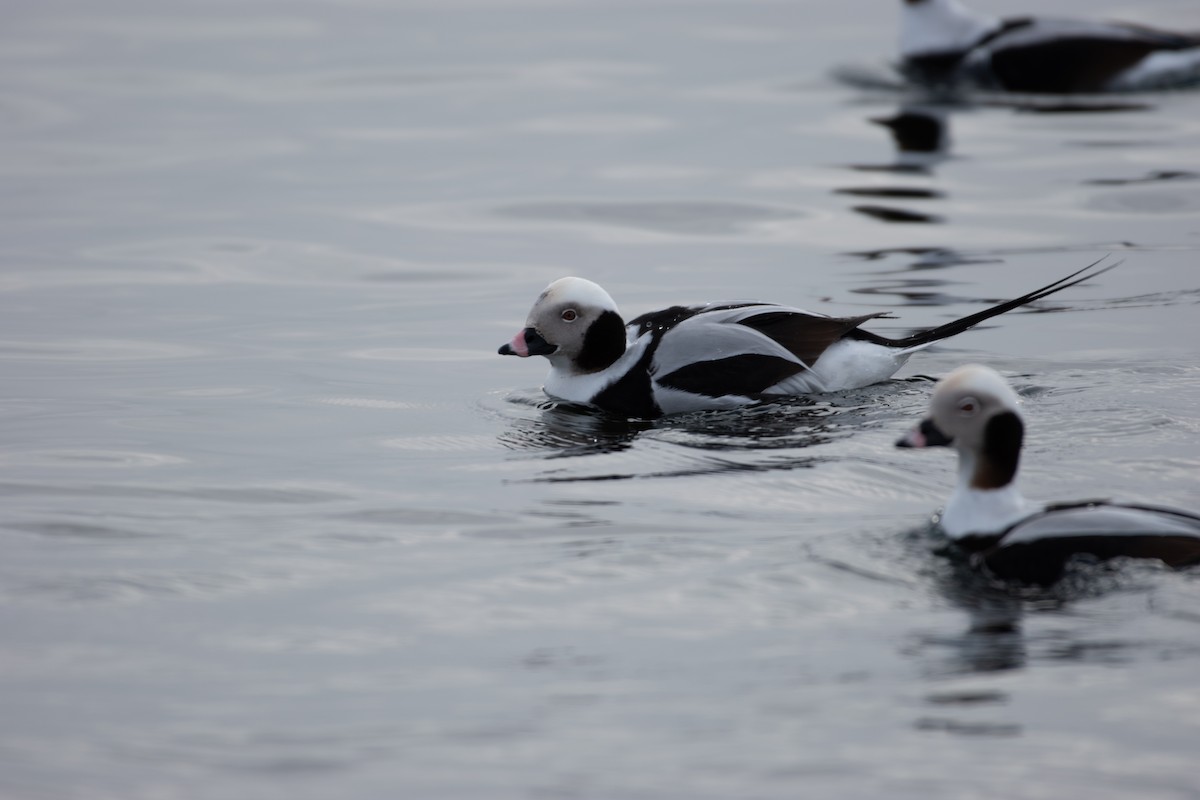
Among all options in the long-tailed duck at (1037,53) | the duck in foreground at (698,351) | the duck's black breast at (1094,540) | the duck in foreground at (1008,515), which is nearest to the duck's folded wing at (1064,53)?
the long-tailed duck at (1037,53)

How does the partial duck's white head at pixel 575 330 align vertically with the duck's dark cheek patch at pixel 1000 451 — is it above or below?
above

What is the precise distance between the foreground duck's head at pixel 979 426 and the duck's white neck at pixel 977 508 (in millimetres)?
14

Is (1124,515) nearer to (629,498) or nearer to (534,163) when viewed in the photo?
(629,498)

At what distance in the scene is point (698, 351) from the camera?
7.44 meters

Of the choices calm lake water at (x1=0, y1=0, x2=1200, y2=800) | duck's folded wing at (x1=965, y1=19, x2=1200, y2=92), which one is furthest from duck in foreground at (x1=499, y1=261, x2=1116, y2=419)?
duck's folded wing at (x1=965, y1=19, x2=1200, y2=92)

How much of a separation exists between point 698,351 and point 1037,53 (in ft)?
26.8

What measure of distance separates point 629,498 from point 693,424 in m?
1.21

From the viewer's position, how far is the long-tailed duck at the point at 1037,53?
48.0 feet

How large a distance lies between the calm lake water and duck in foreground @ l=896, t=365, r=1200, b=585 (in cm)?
8

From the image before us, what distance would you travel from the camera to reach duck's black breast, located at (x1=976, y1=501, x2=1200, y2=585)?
5.06 meters

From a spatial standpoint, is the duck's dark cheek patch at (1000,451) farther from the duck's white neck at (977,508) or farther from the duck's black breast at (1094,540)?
the duck's black breast at (1094,540)

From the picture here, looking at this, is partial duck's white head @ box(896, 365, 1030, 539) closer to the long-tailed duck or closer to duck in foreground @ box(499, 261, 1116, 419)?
duck in foreground @ box(499, 261, 1116, 419)

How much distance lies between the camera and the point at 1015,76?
1483cm

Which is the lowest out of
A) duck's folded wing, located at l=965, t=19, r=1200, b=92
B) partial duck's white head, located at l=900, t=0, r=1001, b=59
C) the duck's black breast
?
the duck's black breast
